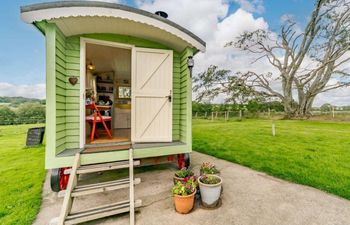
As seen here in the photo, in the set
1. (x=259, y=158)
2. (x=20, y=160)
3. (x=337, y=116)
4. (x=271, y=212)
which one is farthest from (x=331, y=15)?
(x=20, y=160)

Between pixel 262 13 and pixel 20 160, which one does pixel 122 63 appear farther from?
pixel 262 13

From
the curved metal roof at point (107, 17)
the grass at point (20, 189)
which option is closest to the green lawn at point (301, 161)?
the curved metal roof at point (107, 17)

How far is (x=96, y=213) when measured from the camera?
1934mm

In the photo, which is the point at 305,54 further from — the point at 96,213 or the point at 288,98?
the point at 96,213

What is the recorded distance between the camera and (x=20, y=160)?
4660 millimetres

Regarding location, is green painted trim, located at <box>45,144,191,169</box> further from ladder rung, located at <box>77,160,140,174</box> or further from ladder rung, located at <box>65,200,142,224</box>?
ladder rung, located at <box>65,200,142,224</box>

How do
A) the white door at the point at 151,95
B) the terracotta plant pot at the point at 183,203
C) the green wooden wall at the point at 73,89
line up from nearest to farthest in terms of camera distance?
the terracotta plant pot at the point at 183,203 → the green wooden wall at the point at 73,89 → the white door at the point at 151,95

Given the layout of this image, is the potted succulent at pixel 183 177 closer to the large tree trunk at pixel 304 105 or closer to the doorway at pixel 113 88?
the doorway at pixel 113 88

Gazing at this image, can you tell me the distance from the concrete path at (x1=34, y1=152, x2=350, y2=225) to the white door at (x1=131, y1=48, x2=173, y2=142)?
940mm

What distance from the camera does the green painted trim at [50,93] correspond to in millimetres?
2445

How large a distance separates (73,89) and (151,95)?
140 centimetres

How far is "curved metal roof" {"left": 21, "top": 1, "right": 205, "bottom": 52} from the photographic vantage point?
2.35 metres

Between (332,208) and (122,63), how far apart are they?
6123 mm

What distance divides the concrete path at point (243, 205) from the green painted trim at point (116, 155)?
0.52m
